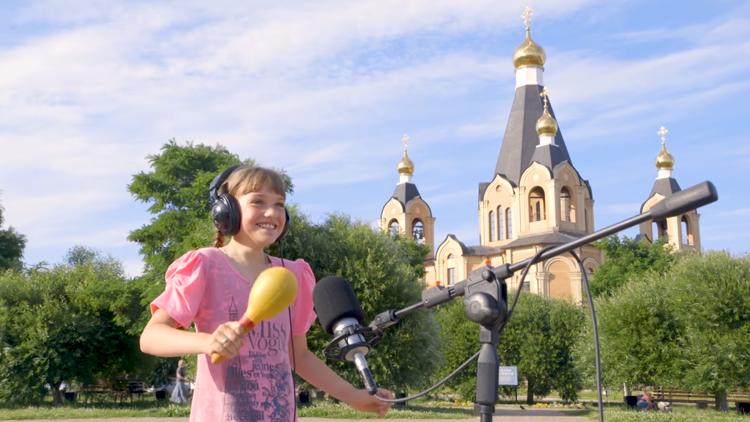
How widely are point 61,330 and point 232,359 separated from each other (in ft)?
112

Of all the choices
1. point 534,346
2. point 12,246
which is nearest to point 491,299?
point 534,346

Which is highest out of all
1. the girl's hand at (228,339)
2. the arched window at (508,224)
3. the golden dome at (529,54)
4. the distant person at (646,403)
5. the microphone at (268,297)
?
the golden dome at (529,54)

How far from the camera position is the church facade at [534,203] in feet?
240

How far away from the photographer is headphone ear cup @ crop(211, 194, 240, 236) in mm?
3807

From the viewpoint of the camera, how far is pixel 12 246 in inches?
2386

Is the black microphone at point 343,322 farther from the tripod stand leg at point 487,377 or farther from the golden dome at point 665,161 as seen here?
the golden dome at point 665,161

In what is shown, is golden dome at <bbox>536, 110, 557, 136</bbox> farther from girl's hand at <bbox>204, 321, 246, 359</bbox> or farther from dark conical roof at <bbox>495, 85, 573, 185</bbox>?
girl's hand at <bbox>204, 321, 246, 359</bbox>

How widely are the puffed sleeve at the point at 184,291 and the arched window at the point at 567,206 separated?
73533 mm

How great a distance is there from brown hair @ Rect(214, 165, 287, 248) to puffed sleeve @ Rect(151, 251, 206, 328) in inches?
15.1

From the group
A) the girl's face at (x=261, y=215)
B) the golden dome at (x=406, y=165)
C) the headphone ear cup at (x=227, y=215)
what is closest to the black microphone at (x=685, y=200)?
the girl's face at (x=261, y=215)

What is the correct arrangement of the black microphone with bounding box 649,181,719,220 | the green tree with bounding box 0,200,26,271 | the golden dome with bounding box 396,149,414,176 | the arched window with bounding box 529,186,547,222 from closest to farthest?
the black microphone with bounding box 649,181,719,220 < the green tree with bounding box 0,200,26,271 < the arched window with bounding box 529,186,547,222 < the golden dome with bounding box 396,149,414,176

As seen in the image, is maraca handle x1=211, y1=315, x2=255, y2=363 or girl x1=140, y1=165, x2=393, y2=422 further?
girl x1=140, y1=165, x2=393, y2=422

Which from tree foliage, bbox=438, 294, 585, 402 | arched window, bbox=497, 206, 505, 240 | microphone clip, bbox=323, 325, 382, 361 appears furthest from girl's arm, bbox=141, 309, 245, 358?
arched window, bbox=497, 206, 505, 240

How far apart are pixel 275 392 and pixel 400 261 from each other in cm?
3054
